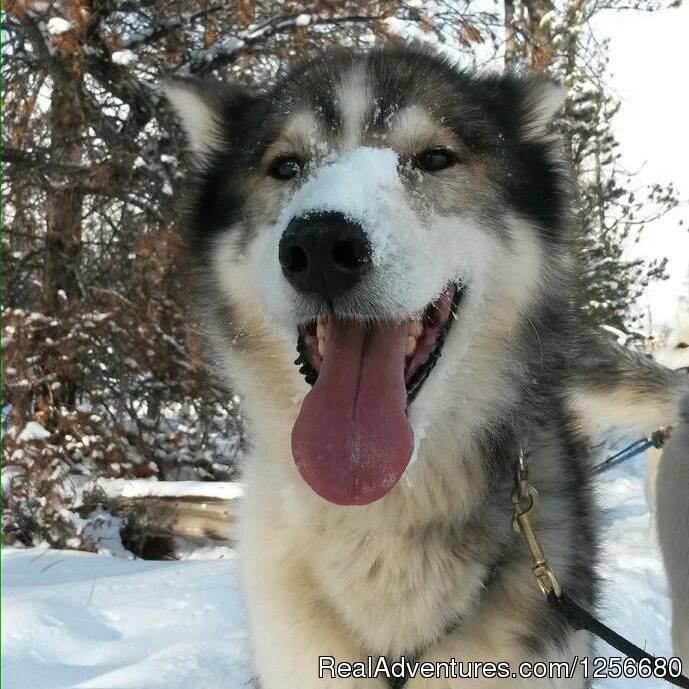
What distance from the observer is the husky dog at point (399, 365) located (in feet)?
5.34

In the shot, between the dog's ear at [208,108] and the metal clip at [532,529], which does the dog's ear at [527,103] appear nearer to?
the dog's ear at [208,108]

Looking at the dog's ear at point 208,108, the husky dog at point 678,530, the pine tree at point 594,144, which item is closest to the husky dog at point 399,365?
the dog's ear at point 208,108

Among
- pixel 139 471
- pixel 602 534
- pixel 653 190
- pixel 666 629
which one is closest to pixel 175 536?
pixel 139 471

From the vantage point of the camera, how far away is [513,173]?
6.52 feet

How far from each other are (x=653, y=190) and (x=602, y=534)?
702 cm

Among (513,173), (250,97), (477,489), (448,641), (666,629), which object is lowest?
(666,629)

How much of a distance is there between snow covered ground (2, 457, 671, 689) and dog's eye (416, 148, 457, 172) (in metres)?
1.18

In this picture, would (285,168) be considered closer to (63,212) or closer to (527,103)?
(527,103)

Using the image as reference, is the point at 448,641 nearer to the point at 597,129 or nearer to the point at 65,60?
the point at 65,60

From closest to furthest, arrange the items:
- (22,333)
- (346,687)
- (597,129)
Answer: (346,687), (22,333), (597,129)

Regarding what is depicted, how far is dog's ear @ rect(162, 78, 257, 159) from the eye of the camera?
91.7 inches

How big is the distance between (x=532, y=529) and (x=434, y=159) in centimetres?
93

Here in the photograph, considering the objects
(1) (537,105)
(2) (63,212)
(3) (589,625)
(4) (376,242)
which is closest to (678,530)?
(3) (589,625)

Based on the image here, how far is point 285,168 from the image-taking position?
76.6 inches
